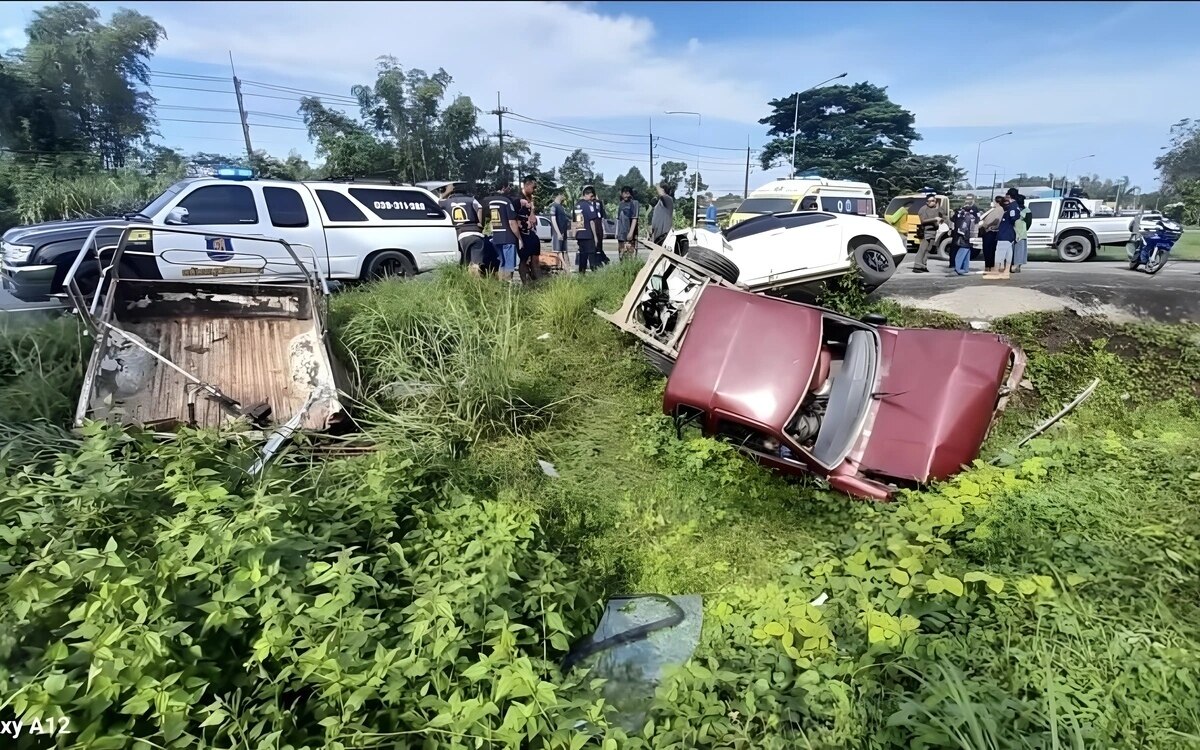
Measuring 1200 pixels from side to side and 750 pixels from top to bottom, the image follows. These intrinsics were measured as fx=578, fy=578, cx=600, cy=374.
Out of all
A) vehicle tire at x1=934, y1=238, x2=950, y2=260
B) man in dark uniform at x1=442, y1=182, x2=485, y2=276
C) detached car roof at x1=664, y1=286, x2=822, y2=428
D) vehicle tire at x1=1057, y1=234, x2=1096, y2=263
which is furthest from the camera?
vehicle tire at x1=934, y1=238, x2=950, y2=260

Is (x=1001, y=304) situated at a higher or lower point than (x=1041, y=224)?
lower

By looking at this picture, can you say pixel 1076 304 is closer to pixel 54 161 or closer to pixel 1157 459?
pixel 1157 459

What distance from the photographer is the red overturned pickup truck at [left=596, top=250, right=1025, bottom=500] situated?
12.6 feet

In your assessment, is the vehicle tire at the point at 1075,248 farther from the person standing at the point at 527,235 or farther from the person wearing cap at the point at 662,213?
the person standing at the point at 527,235

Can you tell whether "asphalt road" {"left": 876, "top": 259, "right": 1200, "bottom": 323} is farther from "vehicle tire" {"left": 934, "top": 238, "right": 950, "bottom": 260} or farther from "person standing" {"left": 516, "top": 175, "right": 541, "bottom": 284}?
"person standing" {"left": 516, "top": 175, "right": 541, "bottom": 284}

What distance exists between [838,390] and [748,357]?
759 mm

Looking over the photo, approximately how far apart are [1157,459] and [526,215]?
8321 mm

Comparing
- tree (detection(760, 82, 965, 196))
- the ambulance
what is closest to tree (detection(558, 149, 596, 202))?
tree (detection(760, 82, 965, 196))

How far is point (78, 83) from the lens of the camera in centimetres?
855

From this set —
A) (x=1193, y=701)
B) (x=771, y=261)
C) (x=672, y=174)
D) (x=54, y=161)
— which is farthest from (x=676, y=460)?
(x=672, y=174)

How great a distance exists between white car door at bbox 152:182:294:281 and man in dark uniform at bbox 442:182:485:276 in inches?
106

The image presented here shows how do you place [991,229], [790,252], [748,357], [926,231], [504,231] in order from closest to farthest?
[748,357]
[790,252]
[504,231]
[991,229]
[926,231]

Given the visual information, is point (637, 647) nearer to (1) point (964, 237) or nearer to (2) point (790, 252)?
(2) point (790, 252)

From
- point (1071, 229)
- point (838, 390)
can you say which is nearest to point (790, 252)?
point (838, 390)
